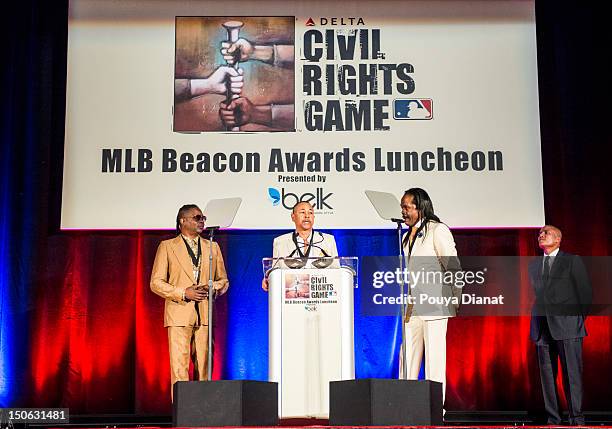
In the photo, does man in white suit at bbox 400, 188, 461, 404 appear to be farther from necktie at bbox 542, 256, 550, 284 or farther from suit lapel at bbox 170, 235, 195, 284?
suit lapel at bbox 170, 235, 195, 284

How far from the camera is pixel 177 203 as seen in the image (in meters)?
7.65

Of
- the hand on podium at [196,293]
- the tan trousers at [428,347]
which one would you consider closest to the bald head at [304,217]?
the hand on podium at [196,293]

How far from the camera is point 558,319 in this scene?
6348 mm

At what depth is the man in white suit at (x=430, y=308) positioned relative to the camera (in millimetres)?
6277

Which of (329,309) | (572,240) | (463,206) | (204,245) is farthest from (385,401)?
(572,240)

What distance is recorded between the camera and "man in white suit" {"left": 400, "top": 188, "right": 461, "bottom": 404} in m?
6.28

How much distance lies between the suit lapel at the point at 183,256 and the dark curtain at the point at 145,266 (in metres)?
0.93

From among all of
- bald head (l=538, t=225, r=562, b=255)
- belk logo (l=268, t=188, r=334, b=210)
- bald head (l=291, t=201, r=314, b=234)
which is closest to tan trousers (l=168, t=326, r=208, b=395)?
bald head (l=291, t=201, r=314, b=234)

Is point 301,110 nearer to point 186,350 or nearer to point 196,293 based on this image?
point 196,293

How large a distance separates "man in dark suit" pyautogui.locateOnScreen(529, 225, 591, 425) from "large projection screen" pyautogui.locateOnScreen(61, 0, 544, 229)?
1123mm

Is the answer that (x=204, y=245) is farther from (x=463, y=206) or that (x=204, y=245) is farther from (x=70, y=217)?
(x=463, y=206)

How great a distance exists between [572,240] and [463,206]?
1.05 m

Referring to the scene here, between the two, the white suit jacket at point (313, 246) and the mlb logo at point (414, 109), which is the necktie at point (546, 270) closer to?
the white suit jacket at point (313, 246)

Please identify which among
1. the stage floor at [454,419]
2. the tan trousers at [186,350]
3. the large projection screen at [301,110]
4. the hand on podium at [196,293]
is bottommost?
the stage floor at [454,419]
